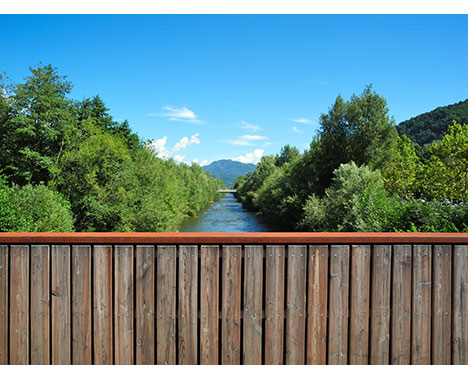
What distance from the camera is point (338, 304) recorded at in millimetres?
2525

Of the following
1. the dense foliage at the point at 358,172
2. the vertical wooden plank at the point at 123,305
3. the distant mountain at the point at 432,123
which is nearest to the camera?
the vertical wooden plank at the point at 123,305

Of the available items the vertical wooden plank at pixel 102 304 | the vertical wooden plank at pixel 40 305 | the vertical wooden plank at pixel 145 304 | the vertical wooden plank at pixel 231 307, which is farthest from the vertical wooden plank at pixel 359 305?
the vertical wooden plank at pixel 40 305

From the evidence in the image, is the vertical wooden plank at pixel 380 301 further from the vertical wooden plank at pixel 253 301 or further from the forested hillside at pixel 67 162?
the forested hillside at pixel 67 162

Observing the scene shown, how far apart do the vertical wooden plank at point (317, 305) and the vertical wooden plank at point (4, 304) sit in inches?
82.2

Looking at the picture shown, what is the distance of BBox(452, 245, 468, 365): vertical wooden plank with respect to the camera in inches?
99.3

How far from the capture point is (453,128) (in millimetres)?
22891

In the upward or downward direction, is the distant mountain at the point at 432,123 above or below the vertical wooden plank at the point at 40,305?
above

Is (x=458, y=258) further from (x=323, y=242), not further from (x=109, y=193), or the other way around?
(x=109, y=193)

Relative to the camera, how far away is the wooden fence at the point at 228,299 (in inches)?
98.3

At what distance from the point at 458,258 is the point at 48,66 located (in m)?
25.2

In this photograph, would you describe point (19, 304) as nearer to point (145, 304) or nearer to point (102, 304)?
point (102, 304)

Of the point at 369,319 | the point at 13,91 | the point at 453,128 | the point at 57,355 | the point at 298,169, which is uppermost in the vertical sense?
the point at 13,91

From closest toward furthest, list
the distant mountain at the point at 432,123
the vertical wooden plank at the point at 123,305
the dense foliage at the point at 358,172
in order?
the vertical wooden plank at the point at 123,305
the dense foliage at the point at 358,172
the distant mountain at the point at 432,123
